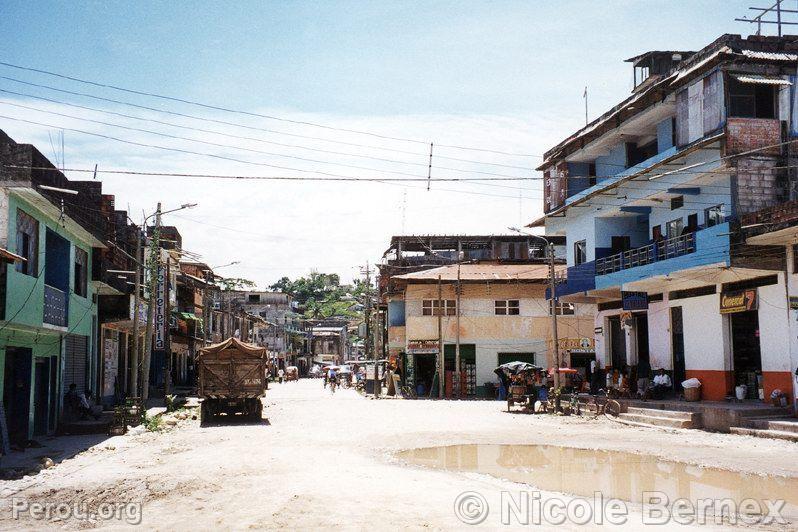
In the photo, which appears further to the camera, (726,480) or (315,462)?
(315,462)

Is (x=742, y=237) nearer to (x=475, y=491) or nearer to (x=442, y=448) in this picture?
(x=442, y=448)

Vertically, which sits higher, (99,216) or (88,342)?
(99,216)

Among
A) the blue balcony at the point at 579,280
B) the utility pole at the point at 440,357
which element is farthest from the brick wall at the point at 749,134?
the utility pole at the point at 440,357

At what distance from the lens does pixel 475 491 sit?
38.8 ft

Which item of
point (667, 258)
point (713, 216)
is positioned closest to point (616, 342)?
point (667, 258)

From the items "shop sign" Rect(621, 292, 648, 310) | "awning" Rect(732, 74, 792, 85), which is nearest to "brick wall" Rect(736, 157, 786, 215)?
"awning" Rect(732, 74, 792, 85)

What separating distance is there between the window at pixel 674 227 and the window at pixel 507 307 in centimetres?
1830

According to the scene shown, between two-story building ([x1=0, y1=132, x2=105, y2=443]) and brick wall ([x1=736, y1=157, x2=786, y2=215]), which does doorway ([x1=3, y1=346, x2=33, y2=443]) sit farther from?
brick wall ([x1=736, y1=157, x2=786, y2=215])

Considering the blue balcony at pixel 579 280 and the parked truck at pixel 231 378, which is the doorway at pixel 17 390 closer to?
the parked truck at pixel 231 378

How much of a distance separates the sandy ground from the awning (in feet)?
37.1

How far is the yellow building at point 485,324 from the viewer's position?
156ft

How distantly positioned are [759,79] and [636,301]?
10.4 metres

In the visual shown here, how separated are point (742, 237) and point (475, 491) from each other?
15.8 metres

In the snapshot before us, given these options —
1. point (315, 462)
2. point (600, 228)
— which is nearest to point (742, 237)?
point (600, 228)
